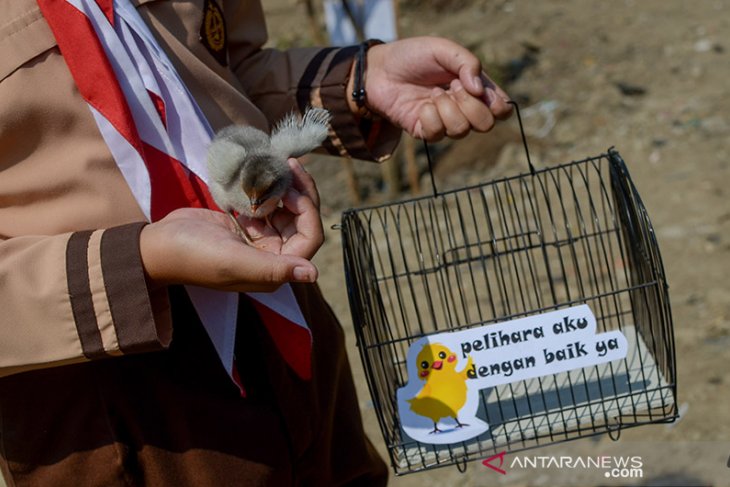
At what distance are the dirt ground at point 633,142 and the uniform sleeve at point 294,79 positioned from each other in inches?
49.6

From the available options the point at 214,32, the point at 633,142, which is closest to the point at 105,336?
the point at 214,32

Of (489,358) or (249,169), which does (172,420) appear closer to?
(249,169)

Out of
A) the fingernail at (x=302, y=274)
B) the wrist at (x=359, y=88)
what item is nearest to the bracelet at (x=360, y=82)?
the wrist at (x=359, y=88)

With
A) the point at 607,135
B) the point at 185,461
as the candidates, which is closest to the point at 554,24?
the point at 607,135

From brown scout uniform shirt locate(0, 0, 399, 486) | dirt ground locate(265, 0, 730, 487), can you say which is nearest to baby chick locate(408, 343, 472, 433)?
brown scout uniform shirt locate(0, 0, 399, 486)

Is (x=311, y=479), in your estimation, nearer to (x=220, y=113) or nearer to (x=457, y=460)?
(x=457, y=460)

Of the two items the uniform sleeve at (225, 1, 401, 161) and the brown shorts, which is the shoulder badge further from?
the brown shorts

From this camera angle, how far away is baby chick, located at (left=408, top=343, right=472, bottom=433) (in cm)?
148

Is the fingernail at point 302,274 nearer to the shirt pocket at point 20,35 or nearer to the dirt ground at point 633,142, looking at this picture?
the shirt pocket at point 20,35

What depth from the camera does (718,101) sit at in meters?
4.44

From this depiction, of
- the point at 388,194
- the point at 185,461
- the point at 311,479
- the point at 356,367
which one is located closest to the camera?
the point at 185,461

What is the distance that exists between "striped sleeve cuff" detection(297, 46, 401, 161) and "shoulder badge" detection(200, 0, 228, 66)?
22 centimetres

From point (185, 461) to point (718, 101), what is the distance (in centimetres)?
377

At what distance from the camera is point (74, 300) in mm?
1202
